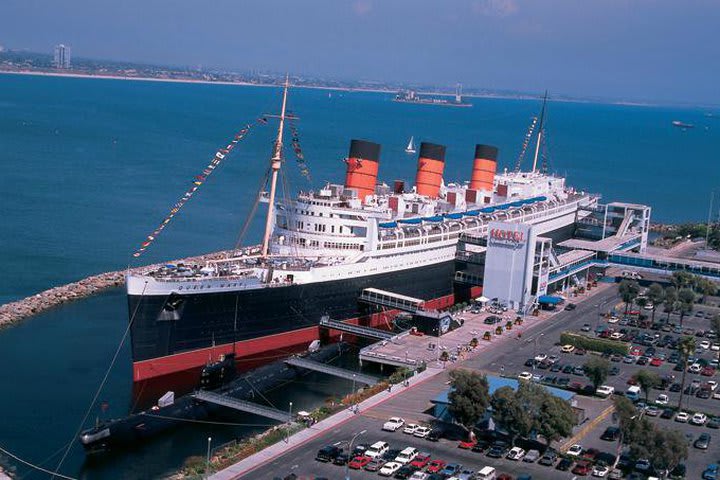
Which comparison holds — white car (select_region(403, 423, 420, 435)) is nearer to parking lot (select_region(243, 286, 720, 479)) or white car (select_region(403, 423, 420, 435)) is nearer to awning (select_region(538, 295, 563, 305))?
parking lot (select_region(243, 286, 720, 479))

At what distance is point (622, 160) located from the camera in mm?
109750

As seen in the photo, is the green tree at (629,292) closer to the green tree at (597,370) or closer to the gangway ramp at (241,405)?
the green tree at (597,370)

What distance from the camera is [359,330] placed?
1207 inches

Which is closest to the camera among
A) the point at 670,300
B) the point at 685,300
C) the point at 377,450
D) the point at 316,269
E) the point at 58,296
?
the point at 377,450

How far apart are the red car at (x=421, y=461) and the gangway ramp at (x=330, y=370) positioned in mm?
6111

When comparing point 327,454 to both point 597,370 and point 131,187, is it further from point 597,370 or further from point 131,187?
point 131,187

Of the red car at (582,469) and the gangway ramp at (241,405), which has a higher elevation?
the red car at (582,469)

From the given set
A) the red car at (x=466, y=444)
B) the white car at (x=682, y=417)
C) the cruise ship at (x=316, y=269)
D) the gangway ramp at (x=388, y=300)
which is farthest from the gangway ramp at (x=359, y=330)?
the white car at (x=682, y=417)

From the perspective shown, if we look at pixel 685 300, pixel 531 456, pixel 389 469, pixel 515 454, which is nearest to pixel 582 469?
pixel 531 456

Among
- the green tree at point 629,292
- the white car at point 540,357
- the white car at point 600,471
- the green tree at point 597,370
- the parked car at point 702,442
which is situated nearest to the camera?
the white car at point 600,471

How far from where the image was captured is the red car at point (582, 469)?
20.0 m

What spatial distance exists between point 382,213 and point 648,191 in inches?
2190

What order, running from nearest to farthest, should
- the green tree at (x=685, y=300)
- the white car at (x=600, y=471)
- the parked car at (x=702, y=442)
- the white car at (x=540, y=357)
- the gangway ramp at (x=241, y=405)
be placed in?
the white car at (x=600, y=471), the parked car at (x=702, y=442), the gangway ramp at (x=241, y=405), the white car at (x=540, y=357), the green tree at (x=685, y=300)

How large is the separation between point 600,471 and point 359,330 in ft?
39.9
